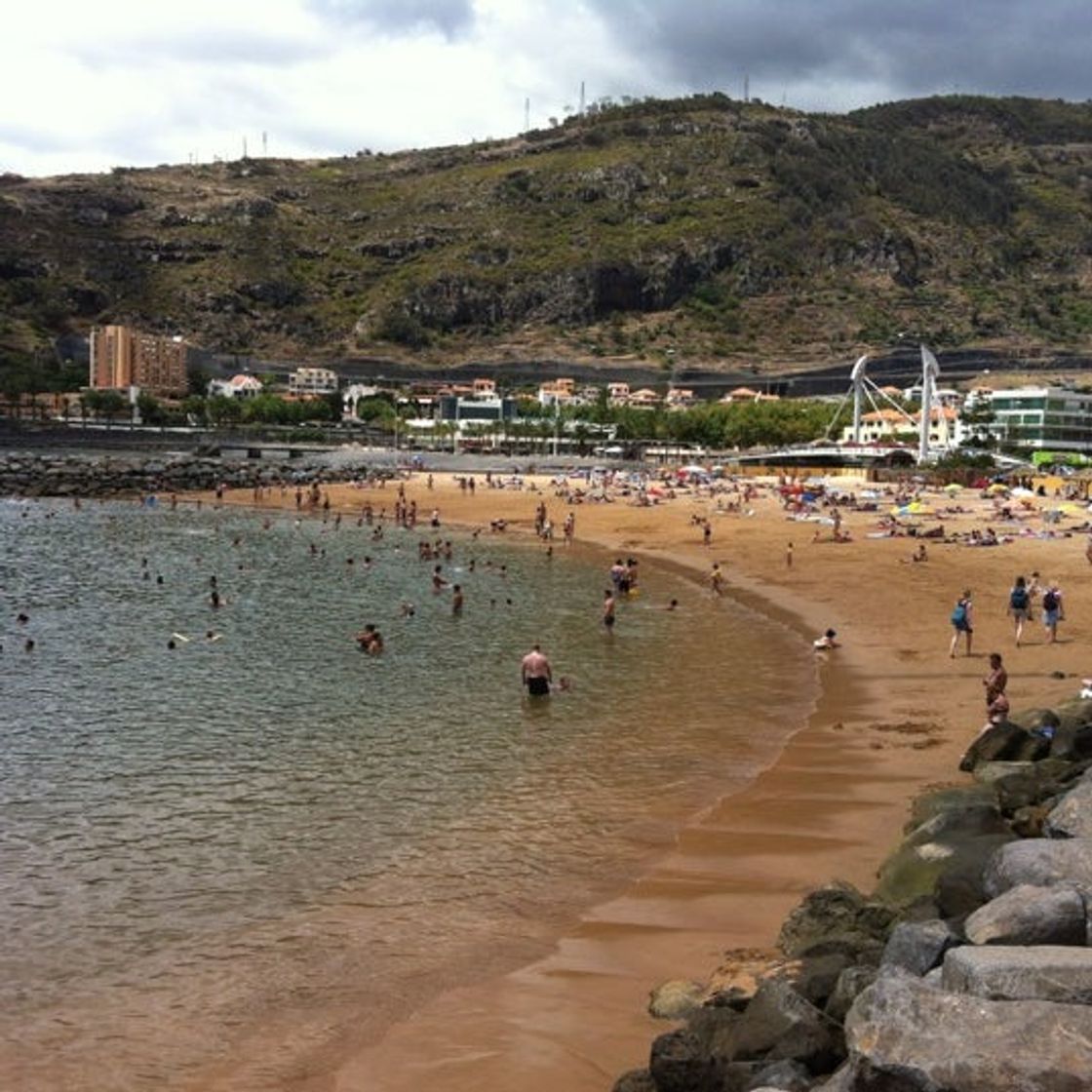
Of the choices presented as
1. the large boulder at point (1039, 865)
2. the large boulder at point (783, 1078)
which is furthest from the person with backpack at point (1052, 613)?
the large boulder at point (783, 1078)

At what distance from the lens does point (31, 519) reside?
70.1 meters

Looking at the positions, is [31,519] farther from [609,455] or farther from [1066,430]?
[1066,430]

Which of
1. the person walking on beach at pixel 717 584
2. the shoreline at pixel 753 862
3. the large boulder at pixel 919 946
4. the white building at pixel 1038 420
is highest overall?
the white building at pixel 1038 420

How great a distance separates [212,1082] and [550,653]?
20633 mm

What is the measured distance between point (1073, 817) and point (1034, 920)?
3.25 metres

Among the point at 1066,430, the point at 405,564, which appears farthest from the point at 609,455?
the point at 405,564

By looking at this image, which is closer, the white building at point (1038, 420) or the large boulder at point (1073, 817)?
the large boulder at point (1073, 817)

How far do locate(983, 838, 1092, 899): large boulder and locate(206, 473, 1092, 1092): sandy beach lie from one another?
2487 mm

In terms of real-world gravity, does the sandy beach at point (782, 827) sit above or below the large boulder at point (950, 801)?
below

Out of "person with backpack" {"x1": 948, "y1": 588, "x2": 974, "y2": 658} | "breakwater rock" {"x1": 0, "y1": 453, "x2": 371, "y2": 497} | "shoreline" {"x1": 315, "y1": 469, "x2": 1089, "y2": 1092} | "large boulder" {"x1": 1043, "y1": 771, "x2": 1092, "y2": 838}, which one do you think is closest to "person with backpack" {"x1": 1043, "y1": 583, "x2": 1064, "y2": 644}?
"shoreline" {"x1": 315, "y1": 469, "x2": 1089, "y2": 1092}

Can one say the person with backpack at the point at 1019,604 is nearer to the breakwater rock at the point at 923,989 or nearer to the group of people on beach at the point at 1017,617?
the group of people on beach at the point at 1017,617

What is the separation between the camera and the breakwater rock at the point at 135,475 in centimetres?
9150

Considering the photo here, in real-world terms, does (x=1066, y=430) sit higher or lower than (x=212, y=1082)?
higher

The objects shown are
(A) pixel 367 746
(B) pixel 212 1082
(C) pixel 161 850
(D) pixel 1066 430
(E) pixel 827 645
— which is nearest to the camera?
(B) pixel 212 1082
